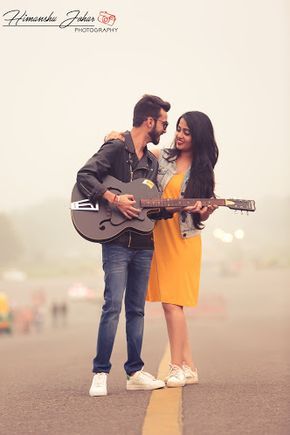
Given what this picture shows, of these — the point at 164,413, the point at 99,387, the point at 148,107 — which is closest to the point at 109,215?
the point at 148,107

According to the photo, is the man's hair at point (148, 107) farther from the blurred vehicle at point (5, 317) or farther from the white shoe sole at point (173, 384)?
the blurred vehicle at point (5, 317)

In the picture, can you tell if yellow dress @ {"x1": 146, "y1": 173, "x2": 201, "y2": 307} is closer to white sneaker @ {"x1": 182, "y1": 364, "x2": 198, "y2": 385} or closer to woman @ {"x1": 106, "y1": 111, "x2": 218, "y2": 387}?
woman @ {"x1": 106, "y1": 111, "x2": 218, "y2": 387}

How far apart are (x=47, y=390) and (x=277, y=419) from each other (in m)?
1.93

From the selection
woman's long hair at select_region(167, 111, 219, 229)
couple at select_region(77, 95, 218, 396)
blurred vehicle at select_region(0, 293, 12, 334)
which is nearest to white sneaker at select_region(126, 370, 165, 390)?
couple at select_region(77, 95, 218, 396)

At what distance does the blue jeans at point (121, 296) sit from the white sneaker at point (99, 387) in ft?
0.19

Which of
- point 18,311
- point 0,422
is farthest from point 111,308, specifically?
point 18,311

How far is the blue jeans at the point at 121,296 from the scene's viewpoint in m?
5.77

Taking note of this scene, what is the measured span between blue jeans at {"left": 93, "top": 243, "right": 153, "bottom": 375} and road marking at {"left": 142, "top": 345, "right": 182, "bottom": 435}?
1.19ft

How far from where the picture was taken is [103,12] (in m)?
7.72

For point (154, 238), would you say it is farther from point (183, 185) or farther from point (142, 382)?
point (142, 382)

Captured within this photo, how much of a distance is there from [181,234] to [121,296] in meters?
0.64

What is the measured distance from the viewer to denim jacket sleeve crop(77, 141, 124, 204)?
570cm

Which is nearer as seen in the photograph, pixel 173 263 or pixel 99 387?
pixel 99 387

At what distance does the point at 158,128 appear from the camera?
237 inches
